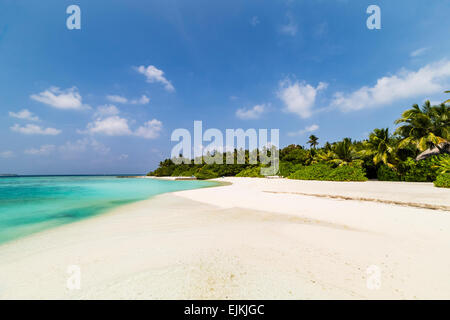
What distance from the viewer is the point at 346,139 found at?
2184cm

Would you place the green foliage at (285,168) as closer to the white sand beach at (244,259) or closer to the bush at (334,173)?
the bush at (334,173)

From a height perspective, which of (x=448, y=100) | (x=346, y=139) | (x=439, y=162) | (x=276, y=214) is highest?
(x=448, y=100)

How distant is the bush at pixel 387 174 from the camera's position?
1622cm

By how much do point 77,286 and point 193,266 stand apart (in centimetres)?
165

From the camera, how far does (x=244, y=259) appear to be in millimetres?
2939

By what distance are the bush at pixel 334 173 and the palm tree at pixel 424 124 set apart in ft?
15.3

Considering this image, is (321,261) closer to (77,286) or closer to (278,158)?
(77,286)

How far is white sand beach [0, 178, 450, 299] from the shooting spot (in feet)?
7.14

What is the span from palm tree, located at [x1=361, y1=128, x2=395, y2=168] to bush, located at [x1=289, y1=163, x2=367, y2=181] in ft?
7.43

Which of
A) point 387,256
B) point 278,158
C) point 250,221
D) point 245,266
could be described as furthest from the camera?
point 278,158

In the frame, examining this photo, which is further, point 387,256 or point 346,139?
point 346,139

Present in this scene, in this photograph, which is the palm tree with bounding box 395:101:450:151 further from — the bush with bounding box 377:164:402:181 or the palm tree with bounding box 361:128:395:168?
the bush with bounding box 377:164:402:181

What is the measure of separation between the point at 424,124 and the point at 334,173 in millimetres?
8589

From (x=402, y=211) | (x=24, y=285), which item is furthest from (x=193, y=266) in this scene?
(x=402, y=211)
